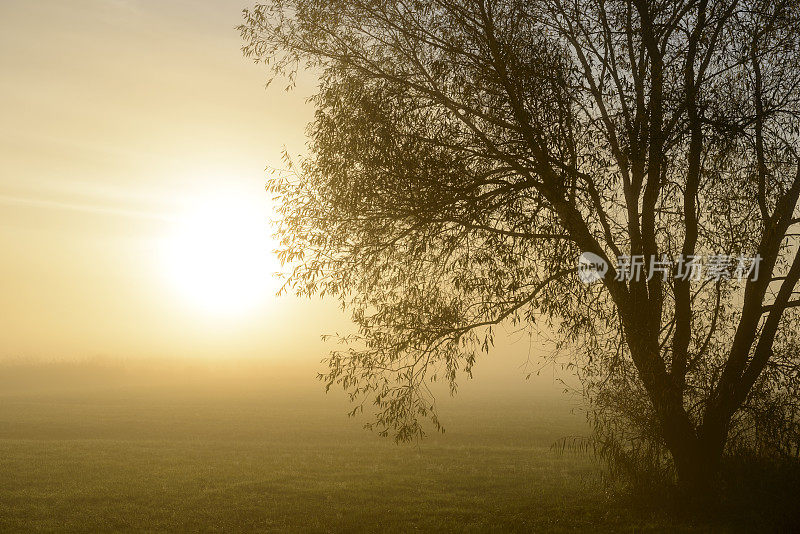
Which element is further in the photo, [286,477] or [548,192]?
[286,477]

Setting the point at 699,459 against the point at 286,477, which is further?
the point at 286,477

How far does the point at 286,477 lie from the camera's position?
28.4 metres

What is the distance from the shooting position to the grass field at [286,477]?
18.6 m

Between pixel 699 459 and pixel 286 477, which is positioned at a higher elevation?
pixel 699 459

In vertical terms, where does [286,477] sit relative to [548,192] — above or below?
below

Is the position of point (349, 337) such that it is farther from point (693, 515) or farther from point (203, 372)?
point (203, 372)

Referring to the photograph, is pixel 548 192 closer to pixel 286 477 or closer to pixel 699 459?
pixel 699 459

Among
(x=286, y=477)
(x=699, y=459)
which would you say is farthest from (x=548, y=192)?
(x=286, y=477)

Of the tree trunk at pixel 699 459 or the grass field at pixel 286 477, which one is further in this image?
the grass field at pixel 286 477

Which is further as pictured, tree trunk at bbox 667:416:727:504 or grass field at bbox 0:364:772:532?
grass field at bbox 0:364:772:532

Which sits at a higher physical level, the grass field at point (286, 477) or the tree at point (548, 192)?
the tree at point (548, 192)

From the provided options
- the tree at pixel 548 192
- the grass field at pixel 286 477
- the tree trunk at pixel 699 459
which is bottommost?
the grass field at pixel 286 477

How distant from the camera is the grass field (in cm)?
1859

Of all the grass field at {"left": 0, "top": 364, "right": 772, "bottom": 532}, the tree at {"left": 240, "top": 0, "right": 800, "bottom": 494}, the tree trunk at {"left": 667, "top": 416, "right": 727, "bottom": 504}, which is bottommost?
the grass field at {"left": 0, "top": 364, "right": 772, "bottom": 532}
